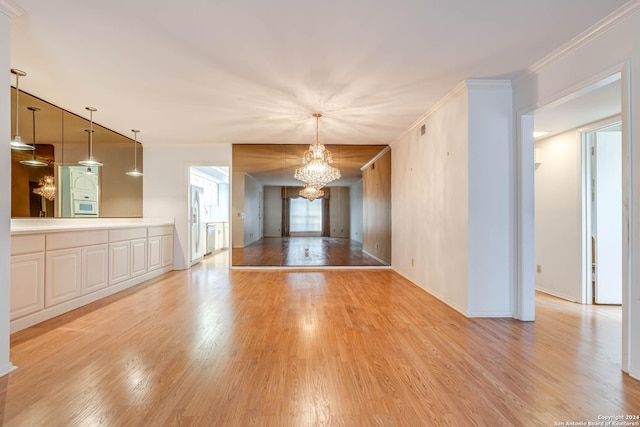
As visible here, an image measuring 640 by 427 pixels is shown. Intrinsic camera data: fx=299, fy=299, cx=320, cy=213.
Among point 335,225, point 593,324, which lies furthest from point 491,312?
point 335,225

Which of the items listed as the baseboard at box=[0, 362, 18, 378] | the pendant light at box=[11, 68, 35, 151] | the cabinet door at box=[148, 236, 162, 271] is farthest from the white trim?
the baseboard at box=[0, 362, 18, 378]

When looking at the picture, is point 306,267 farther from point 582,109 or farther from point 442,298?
point 582,109

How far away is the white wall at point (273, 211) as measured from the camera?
13.1 m

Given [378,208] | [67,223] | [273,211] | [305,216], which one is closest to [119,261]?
[67,223]

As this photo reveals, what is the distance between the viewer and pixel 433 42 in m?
2.48

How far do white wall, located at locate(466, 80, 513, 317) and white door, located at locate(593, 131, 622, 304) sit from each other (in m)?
1.58

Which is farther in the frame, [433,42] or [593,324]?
[593,324]

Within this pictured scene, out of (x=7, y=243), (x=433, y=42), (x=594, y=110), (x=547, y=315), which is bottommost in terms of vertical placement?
(x=547, y=315)

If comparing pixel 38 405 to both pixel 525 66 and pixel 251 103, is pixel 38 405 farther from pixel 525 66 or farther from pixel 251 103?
pixel 525 66

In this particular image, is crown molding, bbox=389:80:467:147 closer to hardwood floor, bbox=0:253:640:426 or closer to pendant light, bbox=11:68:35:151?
hardwood floor, bbox=0:253:640:426

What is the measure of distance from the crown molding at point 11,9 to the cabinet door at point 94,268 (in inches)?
97.0

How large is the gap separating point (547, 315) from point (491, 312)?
2.21ft

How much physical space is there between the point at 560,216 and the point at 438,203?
174 centimetres

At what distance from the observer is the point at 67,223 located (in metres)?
4.33
